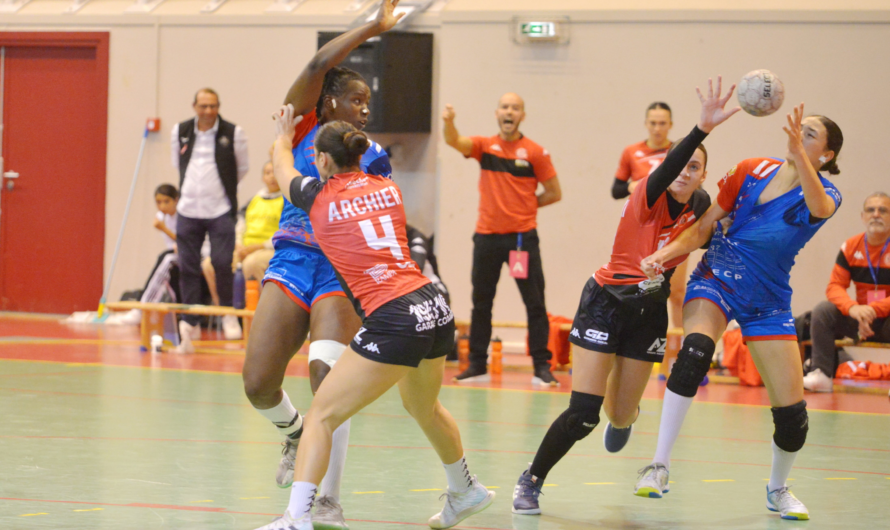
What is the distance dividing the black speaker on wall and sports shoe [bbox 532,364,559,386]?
3802 millimetres

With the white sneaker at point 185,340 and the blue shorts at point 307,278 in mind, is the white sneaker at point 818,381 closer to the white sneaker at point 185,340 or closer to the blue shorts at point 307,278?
the blue shorts at point 307,278

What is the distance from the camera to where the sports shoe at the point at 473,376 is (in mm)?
8375

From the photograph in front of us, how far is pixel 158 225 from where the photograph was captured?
1108 cm

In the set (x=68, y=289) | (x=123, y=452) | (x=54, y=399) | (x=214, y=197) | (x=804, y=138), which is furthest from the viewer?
(x=68, y=289)

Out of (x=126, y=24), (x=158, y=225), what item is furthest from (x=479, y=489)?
(x=126, y=24)

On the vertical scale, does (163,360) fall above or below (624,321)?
below

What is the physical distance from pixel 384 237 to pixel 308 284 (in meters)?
0.69

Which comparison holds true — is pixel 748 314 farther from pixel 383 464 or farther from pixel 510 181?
pixel 510 181

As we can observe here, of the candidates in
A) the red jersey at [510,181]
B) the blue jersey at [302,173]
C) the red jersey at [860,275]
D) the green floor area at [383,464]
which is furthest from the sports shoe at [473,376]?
the blue jersey at [302,173]

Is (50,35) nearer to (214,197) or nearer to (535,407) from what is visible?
(214,197)

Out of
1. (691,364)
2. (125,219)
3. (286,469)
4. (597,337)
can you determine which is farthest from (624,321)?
(125,219)

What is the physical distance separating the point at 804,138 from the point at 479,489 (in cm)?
Answer: 201

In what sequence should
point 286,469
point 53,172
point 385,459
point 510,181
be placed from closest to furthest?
point 286,469 < point 385,459 < point 510,181 < point 53,172

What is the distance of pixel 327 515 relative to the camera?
3674mm
